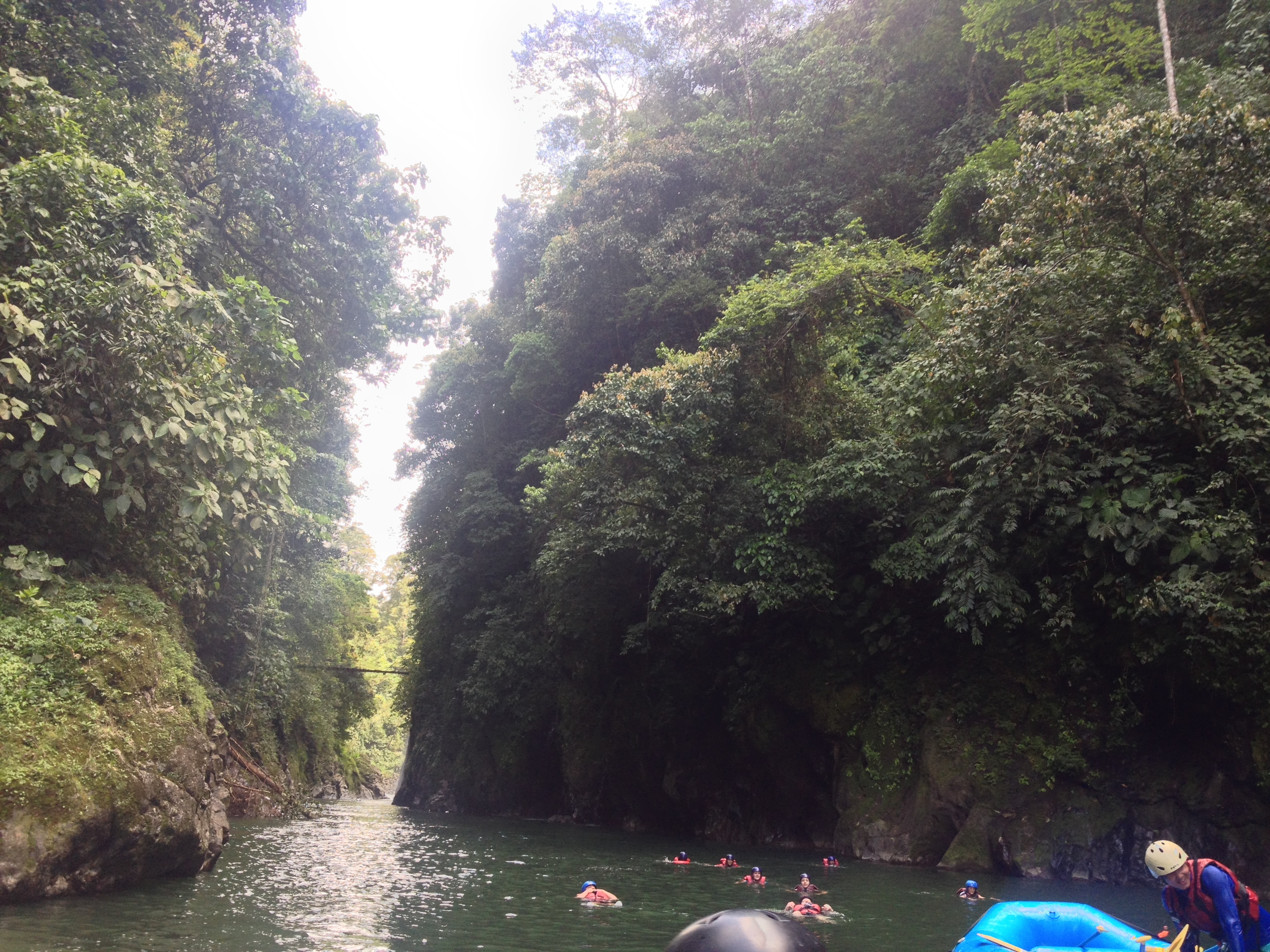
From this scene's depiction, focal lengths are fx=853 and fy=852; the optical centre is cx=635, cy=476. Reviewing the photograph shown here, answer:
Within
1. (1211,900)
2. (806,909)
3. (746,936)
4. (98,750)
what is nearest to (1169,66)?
(1211,900)

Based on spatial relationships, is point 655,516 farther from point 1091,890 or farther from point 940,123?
point 940,123

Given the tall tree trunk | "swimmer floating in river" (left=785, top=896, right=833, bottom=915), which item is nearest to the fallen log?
"swimmer floating in river" (left=785, top=896, right=833, bottom=915)

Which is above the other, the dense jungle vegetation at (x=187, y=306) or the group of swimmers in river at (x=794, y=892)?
the dense jungle vegetation at (x=187, y=306)

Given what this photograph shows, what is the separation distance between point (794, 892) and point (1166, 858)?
6527 mm

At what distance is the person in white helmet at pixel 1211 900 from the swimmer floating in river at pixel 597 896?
19.6 feet

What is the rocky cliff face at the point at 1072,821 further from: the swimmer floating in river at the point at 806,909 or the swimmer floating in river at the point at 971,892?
the swimmer floating in river at the point at 806,909

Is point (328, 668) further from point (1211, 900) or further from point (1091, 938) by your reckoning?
point (1211, 900)

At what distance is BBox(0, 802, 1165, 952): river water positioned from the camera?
648 cm

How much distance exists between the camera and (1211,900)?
16.0 feet

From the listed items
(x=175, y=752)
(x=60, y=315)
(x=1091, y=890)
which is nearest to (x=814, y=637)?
(x=1091, y=890)

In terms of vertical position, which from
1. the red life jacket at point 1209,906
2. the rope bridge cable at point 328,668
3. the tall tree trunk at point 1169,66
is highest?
the tall tree trunk at point 1169,66

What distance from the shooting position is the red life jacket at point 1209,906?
16.0 ft

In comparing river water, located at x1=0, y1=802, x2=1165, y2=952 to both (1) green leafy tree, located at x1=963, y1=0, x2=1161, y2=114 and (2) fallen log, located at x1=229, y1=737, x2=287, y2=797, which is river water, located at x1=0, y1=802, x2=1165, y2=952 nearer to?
(2) fallen log, located at x1=229, y1=737, x2=287, y2=797

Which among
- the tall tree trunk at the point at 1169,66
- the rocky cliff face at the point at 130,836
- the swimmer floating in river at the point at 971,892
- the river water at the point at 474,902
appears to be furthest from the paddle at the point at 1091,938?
the tall tree trunk at the point at 1169,66
